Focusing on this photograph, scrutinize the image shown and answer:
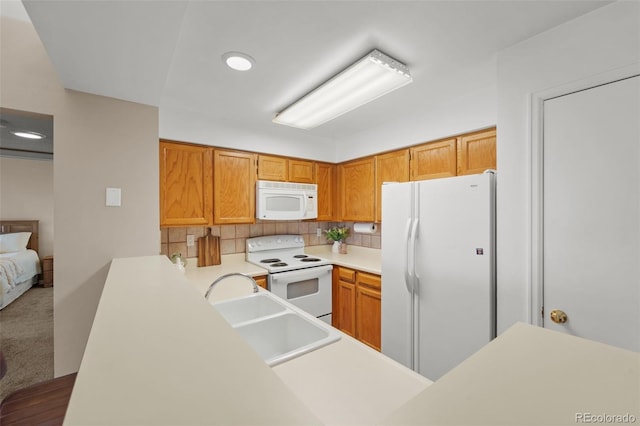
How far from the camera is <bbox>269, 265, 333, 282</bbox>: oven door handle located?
7.99ft

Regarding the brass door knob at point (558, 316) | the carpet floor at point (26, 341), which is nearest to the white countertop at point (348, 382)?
the brass door knob at point (558, 316)

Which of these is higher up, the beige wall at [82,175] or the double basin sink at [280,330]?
the beige wall at [82,175]

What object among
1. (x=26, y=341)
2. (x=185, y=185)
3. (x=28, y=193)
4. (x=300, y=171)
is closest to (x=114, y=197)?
(x=185, y=185)

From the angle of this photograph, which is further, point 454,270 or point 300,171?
point 300,171

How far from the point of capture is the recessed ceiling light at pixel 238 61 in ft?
4.93

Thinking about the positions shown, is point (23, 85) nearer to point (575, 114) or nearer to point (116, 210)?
point (116, 210)

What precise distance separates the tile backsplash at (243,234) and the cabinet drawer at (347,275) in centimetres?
61

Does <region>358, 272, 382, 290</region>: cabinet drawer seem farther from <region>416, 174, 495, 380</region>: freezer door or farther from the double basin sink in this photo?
the double basin sink

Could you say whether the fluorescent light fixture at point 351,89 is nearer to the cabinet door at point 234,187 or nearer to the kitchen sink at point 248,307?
the cabinet door at point 234,187

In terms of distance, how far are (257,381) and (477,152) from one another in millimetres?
2278

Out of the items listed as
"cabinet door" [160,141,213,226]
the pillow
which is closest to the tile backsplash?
"cabinet door" [160,141,213,226]

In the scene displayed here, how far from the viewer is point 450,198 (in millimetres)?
1744

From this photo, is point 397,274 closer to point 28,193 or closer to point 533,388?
point 533,388

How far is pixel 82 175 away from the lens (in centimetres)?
152
